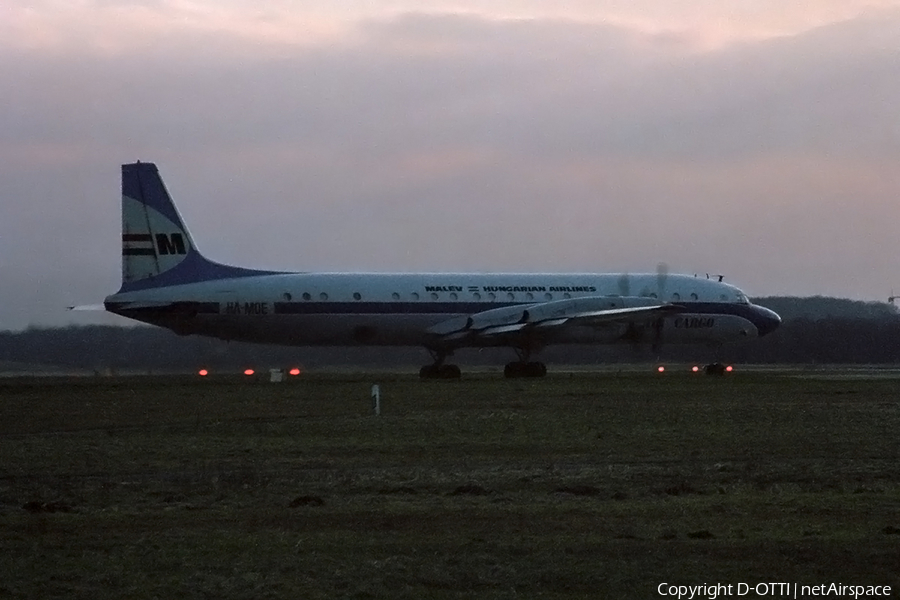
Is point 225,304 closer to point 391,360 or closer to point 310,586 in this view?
point 391,360

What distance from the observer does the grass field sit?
1247 cm

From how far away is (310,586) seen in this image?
11992mm

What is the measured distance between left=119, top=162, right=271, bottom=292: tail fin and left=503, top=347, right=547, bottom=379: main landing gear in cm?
1385

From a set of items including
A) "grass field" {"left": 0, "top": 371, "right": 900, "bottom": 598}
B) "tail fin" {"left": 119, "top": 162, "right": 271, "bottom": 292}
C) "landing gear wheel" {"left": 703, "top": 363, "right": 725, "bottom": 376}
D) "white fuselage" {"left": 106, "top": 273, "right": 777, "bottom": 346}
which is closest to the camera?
"grass field" {"left": 0, "top": 371, "right": 900, "bottom": 598}

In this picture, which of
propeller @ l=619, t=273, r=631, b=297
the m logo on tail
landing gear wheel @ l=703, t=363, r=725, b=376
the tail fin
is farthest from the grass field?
landing gear wheel @ l=703, t=363, r=725, b=376

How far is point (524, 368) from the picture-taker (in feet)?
180

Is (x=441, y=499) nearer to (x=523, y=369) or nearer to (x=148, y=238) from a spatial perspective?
(x=148, y=238)

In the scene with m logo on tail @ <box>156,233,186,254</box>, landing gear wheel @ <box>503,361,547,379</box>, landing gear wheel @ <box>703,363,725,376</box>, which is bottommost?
landing gear wheel @ <box>703,363,725,376</box>

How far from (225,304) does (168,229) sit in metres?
3.53

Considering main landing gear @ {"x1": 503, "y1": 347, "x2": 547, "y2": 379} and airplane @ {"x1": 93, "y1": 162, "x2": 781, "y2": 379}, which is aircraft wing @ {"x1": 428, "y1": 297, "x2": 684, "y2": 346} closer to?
airplane @ {"x1": 93, "y1": 162, "x2": 781, "y2": 379}

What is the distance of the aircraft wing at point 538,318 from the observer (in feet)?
174
